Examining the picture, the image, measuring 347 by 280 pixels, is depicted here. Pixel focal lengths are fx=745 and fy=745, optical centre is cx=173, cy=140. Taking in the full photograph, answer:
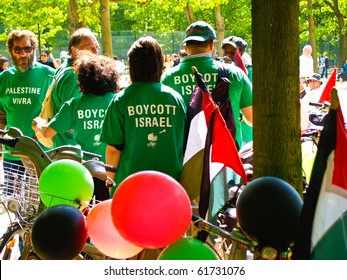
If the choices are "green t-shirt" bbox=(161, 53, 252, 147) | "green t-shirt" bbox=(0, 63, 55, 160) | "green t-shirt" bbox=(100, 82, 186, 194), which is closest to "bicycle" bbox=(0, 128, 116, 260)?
"green t-shirt" bbox=(100, 82, 186, 194)

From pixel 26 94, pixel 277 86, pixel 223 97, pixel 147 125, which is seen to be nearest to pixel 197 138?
pixel 147 125

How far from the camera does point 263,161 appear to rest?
3.64m

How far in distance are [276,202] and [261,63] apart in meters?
0.87

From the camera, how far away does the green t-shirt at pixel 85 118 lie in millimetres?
5277

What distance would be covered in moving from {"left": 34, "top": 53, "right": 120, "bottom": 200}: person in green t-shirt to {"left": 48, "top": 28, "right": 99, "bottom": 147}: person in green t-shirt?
17.0 inches

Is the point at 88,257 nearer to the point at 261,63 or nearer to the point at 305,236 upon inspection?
the point at 261,63

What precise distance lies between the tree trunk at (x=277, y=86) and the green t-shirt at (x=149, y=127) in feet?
3.32

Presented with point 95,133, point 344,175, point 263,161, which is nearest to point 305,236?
point 344,175

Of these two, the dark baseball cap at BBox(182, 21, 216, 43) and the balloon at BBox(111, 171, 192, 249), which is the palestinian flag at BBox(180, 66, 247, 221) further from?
the dark baseball cap at BBox(182, 21, 216, 43)

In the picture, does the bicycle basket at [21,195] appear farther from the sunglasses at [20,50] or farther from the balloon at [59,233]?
the sunglasses at [20,50]

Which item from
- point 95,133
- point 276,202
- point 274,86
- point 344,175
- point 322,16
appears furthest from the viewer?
point 322,16

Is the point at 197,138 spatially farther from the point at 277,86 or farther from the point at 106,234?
the point at 106,234

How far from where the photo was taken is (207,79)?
5.55m
